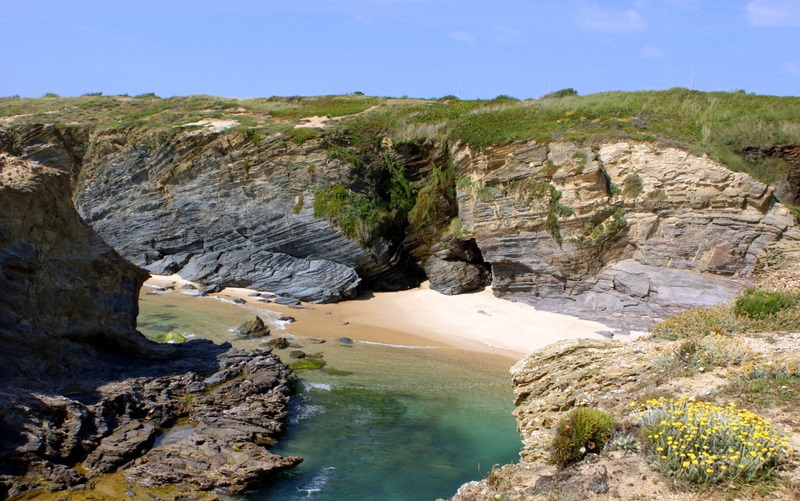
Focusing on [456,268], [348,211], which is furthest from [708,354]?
[348,211]

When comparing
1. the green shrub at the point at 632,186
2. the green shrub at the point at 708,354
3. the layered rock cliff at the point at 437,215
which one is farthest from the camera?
the green shrub at the point at 632,186

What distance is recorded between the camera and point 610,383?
8.02 meters

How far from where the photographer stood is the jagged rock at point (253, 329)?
18141mm

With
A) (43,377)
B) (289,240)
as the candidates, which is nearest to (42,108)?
(289,240)

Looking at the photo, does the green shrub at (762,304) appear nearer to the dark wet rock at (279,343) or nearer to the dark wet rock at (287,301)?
the dark wet rock at (279,343)

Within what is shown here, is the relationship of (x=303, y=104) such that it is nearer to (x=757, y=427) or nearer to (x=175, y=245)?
(x=175, y=245)

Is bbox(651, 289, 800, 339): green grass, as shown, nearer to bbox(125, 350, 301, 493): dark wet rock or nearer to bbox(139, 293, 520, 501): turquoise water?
bbox(139, 293, 520, 501): turquoise water

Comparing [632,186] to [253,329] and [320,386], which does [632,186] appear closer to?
[320,386]

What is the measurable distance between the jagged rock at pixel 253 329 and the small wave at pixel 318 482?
8.87 m

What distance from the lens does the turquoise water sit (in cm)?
948

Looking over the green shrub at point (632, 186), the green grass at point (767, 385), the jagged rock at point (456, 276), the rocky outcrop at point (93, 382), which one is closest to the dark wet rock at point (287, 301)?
the jagged rock at point (456, 276)

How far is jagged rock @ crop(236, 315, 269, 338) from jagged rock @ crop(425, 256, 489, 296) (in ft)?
26.5

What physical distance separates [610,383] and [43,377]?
9.76m

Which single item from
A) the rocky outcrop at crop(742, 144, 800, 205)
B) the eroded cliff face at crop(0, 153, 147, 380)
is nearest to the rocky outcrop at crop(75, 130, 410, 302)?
the eroded cliff face at crop(0, 153, 147, 380)
